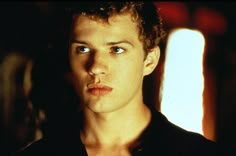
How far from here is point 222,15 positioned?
2988 millimetres

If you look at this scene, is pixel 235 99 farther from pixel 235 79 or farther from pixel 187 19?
pixel 187 19

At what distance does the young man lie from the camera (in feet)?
6.99

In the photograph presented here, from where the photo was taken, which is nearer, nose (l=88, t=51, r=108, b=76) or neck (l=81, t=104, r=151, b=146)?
nose (l=88, t=51, r=108, b=76)

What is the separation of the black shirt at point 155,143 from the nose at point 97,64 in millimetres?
332

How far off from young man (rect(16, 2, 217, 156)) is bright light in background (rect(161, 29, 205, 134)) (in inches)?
15.7

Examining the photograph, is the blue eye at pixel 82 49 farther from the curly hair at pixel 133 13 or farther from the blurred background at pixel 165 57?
the blurred background at pixel 165 57

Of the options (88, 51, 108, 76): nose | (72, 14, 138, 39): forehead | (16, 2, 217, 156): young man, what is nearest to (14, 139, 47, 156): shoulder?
(16, 2, 217, 156): young man

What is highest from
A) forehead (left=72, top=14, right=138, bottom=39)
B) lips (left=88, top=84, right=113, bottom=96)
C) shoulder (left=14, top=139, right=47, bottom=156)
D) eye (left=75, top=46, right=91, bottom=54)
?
forehead (left=72, top=14, right=138, bottom=39)

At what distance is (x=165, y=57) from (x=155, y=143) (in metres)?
0.73

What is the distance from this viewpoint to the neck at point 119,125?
2.23 m

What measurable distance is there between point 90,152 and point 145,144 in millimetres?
262

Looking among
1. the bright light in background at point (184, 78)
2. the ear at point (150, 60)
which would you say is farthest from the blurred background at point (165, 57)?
the ear at point (150, 60)

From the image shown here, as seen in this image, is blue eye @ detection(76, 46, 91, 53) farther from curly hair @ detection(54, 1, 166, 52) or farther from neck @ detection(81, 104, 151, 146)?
neck @ detection(81, 104, 151, 146)

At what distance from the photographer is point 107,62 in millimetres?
2143
